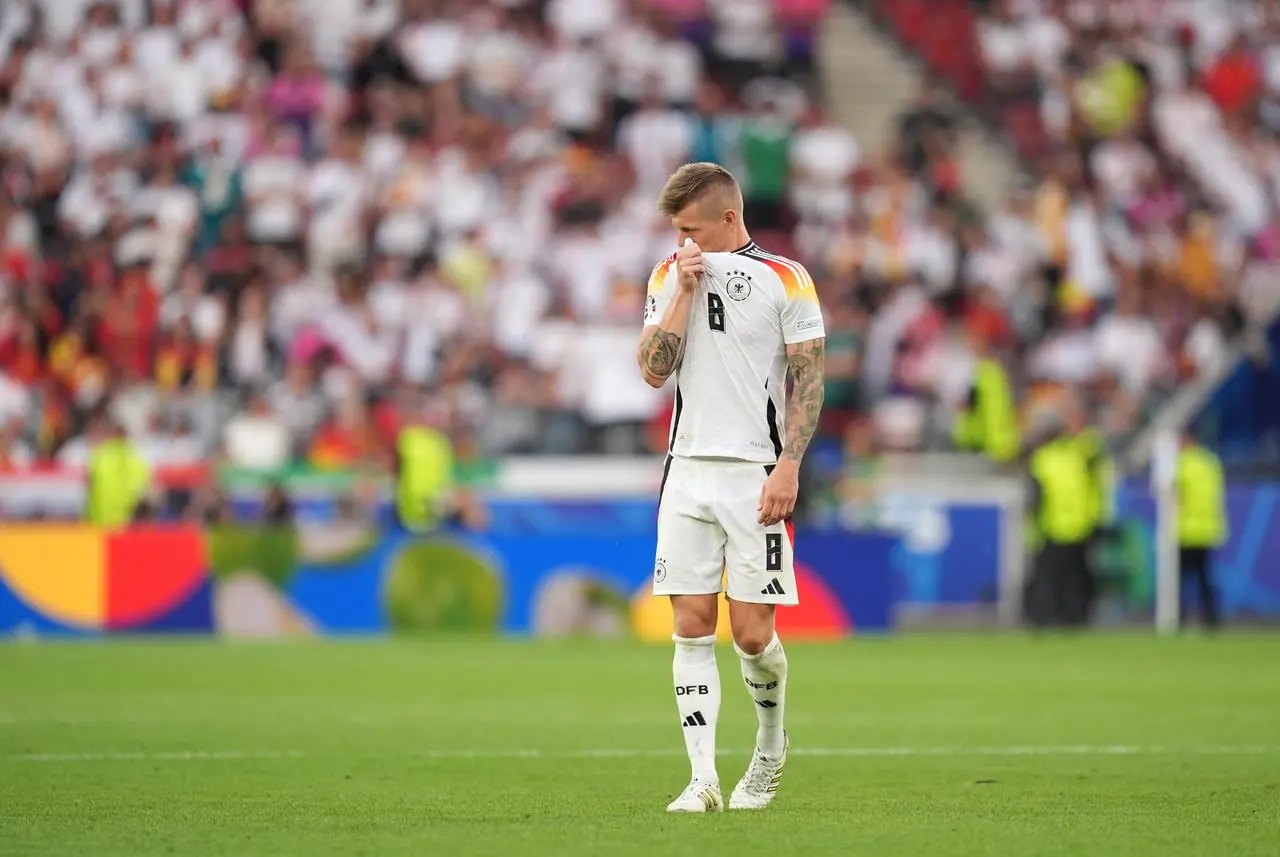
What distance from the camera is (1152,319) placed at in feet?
80.5

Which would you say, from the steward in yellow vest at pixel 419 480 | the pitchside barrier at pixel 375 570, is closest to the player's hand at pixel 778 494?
the pitchside barrier at pixel 375 570

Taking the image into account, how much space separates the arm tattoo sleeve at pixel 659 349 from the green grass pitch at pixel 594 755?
157 centimetres

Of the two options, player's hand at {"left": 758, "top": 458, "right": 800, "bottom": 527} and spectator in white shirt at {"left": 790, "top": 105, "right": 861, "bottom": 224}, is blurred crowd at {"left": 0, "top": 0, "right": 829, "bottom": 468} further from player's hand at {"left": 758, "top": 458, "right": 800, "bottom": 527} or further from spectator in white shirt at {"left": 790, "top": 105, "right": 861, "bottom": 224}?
player's hand at {"left": 758, "top": 458, "right": 800, "bottom": 527}

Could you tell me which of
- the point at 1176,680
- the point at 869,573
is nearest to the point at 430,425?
the point at 869,573

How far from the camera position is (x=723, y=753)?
10.4 metres

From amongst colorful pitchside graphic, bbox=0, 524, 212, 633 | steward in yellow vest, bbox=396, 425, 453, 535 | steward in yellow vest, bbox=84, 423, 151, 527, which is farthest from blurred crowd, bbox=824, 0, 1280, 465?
steward in yellow vest, bbox=84, 423, 151, 527

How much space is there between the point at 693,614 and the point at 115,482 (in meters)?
13.2

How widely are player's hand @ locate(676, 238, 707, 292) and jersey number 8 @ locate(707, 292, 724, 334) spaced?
0.18 m

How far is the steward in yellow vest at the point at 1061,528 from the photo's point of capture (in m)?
21.4

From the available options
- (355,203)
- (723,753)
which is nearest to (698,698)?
(723,753)

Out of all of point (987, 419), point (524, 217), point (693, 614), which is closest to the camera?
point (693, 614)

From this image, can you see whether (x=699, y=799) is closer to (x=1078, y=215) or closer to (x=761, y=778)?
(x=761, y=778)

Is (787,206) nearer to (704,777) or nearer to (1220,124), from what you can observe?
(1220,124)

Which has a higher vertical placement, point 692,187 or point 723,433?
point 692,187
